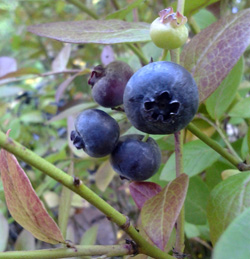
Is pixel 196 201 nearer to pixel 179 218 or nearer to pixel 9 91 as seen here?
pixel 179 218

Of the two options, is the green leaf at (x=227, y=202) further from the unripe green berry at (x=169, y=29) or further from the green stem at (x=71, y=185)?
the unripe green berry at (x=169, y=29)

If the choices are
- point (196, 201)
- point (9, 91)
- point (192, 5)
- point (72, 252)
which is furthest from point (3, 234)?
point (9, 91)

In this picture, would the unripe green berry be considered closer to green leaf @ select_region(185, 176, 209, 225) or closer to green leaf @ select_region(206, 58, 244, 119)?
green leaf @ select_region(206, 58, 244, 119)

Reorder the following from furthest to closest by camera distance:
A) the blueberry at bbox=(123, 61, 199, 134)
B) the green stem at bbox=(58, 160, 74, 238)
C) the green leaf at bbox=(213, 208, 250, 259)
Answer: the green stem at bbox=(58, 160, 74, 238) < the blueberry at bbox=(123, 61, 199, 134) < the green leaf at bbox=(213, 208, 250, 259)

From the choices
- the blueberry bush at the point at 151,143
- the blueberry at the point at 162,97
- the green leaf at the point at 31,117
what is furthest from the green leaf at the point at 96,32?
the green leaf at the point at 31,117

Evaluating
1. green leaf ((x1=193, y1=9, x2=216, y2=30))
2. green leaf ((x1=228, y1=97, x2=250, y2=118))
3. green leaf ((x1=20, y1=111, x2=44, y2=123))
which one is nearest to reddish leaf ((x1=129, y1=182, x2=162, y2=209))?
green leaf ((x1=228, y1=97, x2=250, y2=118))
